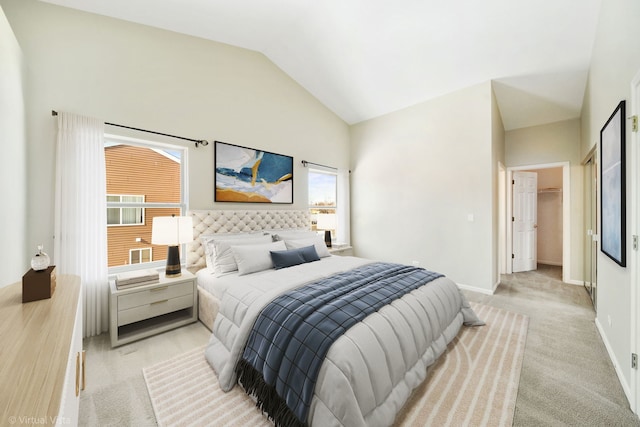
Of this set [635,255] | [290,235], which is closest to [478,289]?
[635,255]

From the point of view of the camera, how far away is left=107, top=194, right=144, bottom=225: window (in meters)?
2.71

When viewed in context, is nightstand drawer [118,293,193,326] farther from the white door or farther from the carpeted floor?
the white door

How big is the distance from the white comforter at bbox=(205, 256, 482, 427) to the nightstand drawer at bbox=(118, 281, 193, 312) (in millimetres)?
698

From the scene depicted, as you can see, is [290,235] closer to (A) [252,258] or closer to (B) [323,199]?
(A) [252,258]

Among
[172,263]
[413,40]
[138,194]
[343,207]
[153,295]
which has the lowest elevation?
[153,295]

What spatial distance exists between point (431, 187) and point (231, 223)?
129 inches

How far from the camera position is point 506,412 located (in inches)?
62.5

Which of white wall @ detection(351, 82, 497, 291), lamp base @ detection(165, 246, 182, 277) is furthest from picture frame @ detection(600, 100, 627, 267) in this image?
lamp base @ detection(165, 246, 182, 277)

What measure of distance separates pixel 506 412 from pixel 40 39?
4.73 meters

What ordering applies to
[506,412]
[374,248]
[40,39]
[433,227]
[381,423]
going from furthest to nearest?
[374,248]
[433,227]
[40,39]
[506,412]
[381,423]

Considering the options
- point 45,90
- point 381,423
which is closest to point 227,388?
point 381,423

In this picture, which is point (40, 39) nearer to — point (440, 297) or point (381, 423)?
point (381, 423)

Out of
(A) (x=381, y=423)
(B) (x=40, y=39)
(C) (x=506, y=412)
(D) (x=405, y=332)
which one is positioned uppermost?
(B) (x=40, y=39)

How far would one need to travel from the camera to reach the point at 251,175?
3.73 m
